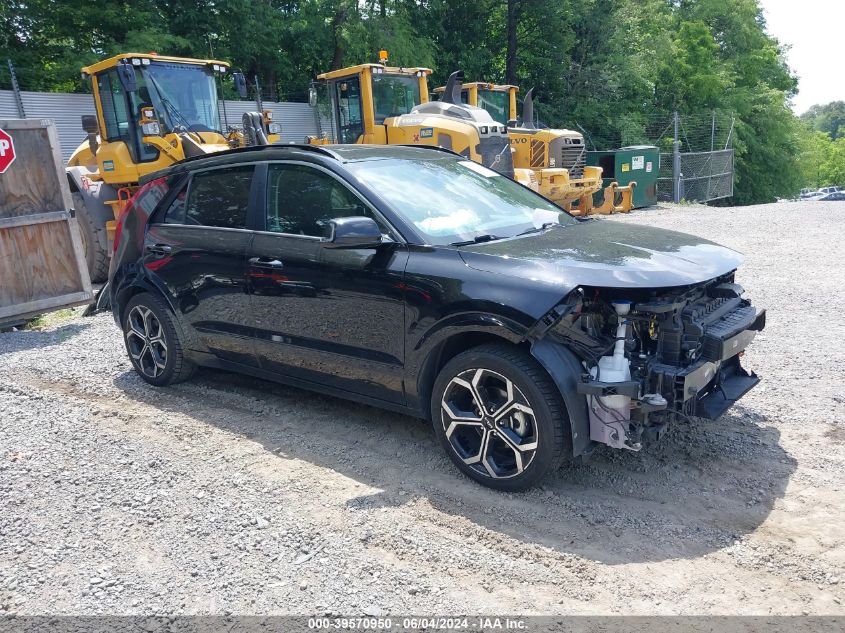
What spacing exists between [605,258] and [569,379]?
0.70 meters

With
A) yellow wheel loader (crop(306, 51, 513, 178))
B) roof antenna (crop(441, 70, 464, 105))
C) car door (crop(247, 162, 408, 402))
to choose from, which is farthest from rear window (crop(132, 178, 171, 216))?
roof antenna (crop(441, 70, 464, 105))

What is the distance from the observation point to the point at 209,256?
496 cm

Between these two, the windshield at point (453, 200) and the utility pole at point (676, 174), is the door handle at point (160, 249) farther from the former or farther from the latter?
the utility pole at point (676, 174)

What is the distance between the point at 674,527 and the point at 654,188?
20.7m

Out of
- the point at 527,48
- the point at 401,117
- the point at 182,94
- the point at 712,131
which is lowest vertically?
the point at 712,131

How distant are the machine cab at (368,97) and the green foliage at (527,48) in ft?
20.7

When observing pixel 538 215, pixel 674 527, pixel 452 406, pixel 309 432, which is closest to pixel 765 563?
pixel 674 527

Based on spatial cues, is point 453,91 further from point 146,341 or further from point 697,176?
point 697,176

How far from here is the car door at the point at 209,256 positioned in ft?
15.8

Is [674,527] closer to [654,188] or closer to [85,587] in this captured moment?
[85,587]

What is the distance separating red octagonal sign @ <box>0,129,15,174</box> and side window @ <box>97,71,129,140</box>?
338cm

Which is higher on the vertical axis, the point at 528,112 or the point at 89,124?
the point at 89,124

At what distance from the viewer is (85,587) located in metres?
3.10

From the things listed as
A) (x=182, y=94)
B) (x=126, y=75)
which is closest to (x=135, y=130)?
(x=126, y=75)
